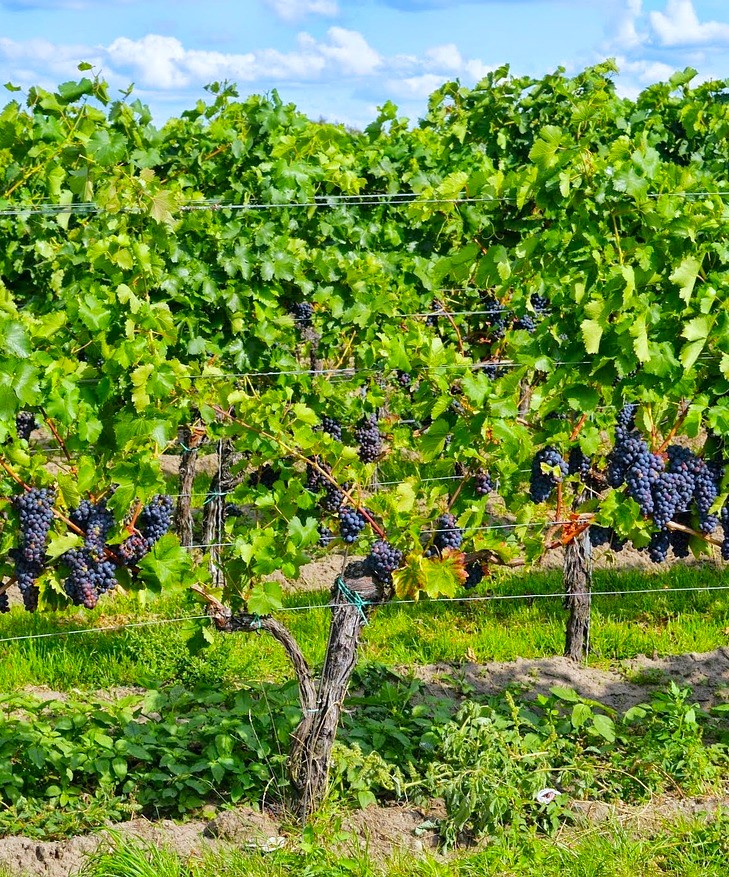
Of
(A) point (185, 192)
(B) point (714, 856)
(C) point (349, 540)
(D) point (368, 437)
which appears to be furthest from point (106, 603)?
(B) point (714, 856)

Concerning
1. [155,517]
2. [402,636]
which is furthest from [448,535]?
[402,636]

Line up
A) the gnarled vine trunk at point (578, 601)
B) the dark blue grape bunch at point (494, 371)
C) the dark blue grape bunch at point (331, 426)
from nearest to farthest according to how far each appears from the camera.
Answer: the dark blue grape bunch at point (331, 426)
the gnarled vine trunk at point (578, 601)
the dark blue grape bunch at point (494, 371)

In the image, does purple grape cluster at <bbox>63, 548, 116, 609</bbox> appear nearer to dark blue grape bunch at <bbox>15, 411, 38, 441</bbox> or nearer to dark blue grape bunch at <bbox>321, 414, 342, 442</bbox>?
dark blue grape bunch at <bbox>15, 411, 38, 441</bbox>

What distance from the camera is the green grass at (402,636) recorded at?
5.63 metres

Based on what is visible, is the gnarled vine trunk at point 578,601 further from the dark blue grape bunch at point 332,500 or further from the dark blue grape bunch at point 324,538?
the dark blue grape bunch at point 332,500

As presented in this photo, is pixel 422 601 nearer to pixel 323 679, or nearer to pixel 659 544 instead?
pixel 659 544

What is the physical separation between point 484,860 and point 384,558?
1.04m

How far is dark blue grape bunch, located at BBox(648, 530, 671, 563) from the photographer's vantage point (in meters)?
4.60

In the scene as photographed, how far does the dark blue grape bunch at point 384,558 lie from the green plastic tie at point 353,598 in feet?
0.38

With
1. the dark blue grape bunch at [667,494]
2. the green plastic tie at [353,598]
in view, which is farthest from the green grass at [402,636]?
the dark blue grape bunch at [667,494]

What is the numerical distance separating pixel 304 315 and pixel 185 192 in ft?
3.03

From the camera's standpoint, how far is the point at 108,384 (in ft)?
13.0

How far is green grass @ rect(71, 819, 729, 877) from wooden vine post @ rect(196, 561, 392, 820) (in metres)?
0.26

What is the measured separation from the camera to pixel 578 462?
4.61 meters
